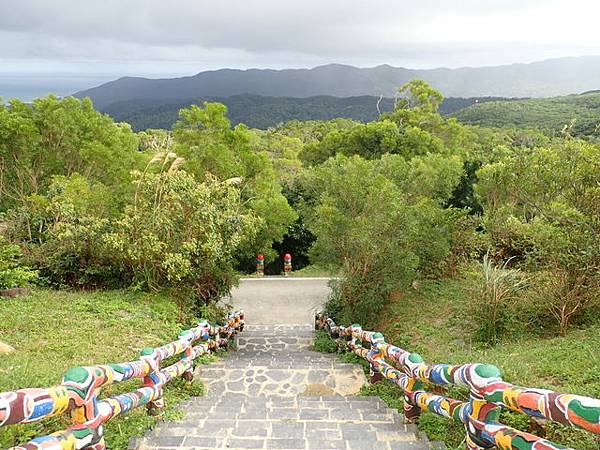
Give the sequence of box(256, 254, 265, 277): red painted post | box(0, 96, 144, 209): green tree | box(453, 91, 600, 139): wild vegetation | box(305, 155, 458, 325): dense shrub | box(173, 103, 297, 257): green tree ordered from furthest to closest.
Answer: box(453, 91, 600, 139): wild vegetation
box(256, 254, 265, 277): red painted post
box(0, 96, 144, 209): green tree
box(173, 103, 297, 257): green tree
box(305, 155, 458, 325): dense shrub

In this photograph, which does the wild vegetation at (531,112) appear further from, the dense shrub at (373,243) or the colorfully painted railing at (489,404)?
the colorfully painted railing at (489,404)

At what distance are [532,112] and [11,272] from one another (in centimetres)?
7979

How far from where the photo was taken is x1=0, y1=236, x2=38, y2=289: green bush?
9227 mm

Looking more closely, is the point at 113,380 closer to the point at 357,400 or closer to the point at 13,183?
the point at 357,400

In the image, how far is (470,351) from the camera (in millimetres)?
7055

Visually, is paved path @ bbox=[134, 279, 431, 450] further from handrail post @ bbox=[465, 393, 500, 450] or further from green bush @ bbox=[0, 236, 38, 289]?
green bush @ bbox=[0, 236, 38, 289]

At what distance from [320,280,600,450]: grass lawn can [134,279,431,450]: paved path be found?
36cm

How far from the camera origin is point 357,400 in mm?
5938

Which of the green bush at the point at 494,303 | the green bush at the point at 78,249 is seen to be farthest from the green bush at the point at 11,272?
the green bush at the point at 494,303

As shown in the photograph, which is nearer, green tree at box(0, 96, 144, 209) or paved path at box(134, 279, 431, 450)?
paved path at box(134, 279, 431, 450)

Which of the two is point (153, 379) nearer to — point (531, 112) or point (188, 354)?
point (188, 354)

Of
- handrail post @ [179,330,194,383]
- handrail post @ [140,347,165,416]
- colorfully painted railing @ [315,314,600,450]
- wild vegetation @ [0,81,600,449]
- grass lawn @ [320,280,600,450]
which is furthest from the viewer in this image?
wild vegetation @ [0,81,600,449]

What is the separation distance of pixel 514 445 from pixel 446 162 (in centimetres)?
1601

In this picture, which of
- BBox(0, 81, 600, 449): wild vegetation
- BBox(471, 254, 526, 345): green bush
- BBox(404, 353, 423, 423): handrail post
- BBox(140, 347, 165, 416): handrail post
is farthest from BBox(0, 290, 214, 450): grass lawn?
BBox(471, 254, 526, 345): green bush
